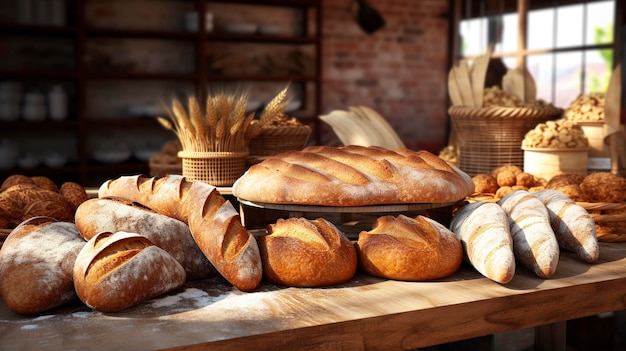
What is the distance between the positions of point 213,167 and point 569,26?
451 cm

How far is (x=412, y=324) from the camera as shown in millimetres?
1063

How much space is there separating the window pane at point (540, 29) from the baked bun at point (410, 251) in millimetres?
4743

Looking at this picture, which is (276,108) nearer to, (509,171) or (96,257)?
(509,171)

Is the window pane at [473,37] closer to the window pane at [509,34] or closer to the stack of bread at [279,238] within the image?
the window pane at [509,34]

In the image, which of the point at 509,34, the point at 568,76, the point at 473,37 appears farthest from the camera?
the point at 473,37

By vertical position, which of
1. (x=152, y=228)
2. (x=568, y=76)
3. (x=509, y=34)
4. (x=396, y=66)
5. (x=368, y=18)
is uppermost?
(x=368, y=18)

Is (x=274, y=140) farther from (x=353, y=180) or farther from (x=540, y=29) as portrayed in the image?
(x=540, y=29)

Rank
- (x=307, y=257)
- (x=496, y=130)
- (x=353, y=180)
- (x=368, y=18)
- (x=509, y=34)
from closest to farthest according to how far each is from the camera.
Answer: (x=307, y=257)
(x=353, y=180)
(x=496, y=130)
(x=509, y=34)
(x=368, y=18)

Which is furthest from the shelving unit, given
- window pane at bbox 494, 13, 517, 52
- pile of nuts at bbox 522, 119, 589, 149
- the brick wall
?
pile of nuts at bbox 522, 119, 589, 149

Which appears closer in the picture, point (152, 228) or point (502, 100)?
point (152, 228)

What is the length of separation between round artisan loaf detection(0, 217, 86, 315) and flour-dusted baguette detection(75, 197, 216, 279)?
0.04 m

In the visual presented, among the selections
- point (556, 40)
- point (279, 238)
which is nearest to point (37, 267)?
point (279, 238)

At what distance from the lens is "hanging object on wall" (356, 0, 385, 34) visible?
616cm

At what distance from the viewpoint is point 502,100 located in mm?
2195
